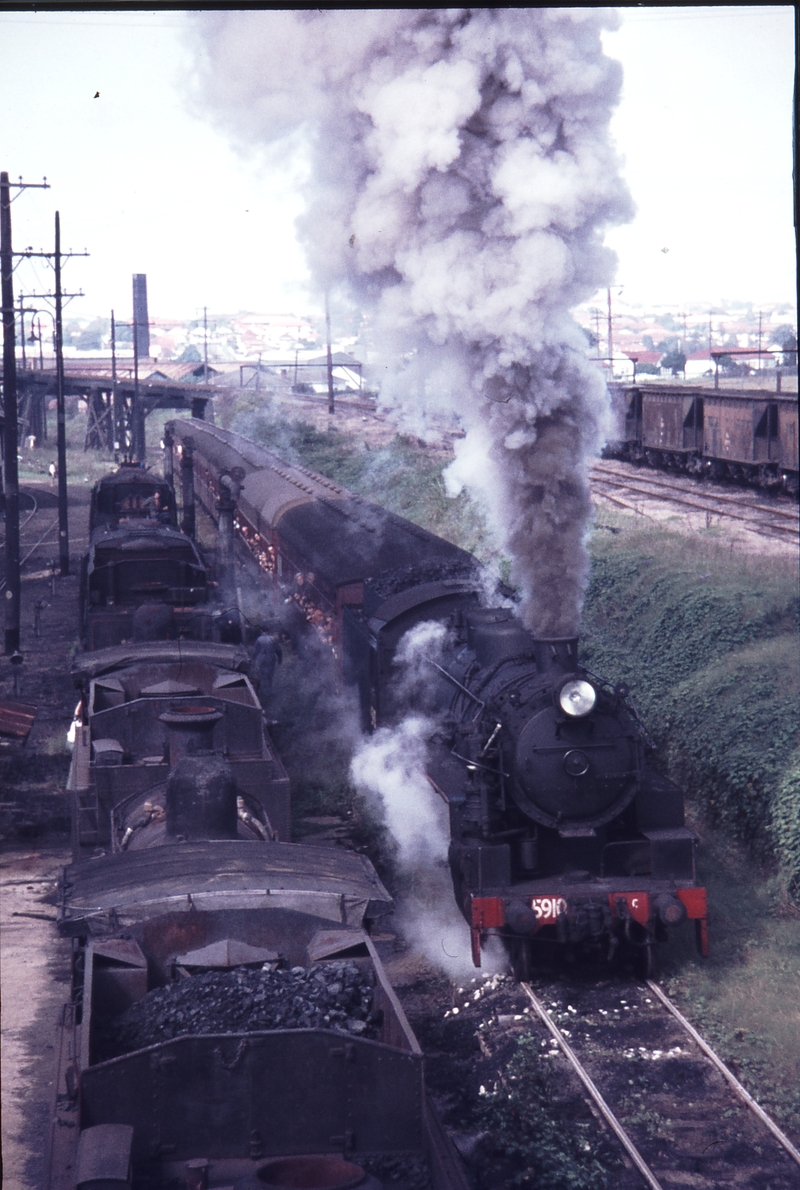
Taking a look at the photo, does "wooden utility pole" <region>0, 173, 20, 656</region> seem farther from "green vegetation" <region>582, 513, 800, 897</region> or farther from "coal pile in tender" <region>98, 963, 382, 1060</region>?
"coal pile in tender" <region>98, 963, 382, 1060</region>

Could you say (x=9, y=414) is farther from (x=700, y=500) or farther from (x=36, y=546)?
(x=700, y=500)

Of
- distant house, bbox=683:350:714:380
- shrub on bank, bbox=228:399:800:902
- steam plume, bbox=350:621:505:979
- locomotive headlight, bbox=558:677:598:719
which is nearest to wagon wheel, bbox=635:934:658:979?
steam plume, bbox=350:621:505:979

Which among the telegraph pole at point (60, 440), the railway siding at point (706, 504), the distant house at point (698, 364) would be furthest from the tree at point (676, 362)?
the telegraph pole at point (60, 440)

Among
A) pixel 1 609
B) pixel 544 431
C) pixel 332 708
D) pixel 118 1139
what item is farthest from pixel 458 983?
pixel 1 609

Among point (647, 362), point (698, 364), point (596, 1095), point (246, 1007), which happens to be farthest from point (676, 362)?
point (246, 1007)

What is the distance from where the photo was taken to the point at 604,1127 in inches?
288

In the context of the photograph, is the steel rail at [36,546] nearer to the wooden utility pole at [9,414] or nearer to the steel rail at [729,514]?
the wooden utility pole at [9,414]

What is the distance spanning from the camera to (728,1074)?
7.84 m

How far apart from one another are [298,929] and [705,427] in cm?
2411

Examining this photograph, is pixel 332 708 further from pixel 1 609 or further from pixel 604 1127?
pixel 1 609

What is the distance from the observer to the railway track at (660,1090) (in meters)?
6.90

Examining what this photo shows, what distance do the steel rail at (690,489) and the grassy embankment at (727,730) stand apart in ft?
7.94

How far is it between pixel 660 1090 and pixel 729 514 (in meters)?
16.5

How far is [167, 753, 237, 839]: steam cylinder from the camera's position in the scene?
297 inches
